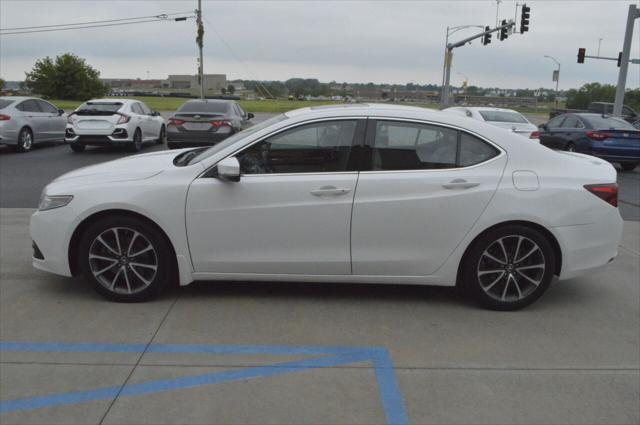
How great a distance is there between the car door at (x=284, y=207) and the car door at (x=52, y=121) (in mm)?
14790

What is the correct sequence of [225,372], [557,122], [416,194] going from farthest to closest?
[557,122], [416,194], [225,372]

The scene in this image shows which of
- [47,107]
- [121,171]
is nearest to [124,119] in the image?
[47,107]

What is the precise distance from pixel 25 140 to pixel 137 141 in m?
2.94

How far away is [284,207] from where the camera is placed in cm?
457

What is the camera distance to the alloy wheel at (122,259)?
468 centimetres

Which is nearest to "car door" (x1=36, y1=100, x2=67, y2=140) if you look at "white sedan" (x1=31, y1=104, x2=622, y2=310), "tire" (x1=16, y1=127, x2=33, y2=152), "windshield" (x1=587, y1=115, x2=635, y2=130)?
"tire" (x1=16, y1=127, x2=33, y2=152)

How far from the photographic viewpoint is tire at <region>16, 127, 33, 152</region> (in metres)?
16.0

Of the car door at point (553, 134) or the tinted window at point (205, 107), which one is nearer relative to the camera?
the tinted window at point (205, 107)

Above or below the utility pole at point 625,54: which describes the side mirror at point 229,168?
below

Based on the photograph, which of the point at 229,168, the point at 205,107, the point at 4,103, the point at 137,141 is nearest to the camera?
the point at 229,168

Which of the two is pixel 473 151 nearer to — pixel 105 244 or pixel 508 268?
pixel 508 268

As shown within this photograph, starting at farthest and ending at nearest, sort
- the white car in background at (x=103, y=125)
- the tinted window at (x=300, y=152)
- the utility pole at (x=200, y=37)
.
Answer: the utility pole at (x=200, y=37) < the white car in background at (x=103, y=125) < the tinted window at (x=300, y=152)

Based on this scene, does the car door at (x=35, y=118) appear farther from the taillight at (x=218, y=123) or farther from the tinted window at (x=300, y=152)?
the tinted window at (x=300, y=152)

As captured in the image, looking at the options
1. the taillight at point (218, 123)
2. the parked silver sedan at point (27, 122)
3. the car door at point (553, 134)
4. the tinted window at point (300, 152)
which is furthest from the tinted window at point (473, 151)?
the parked silver sedan at point (27, 122)
